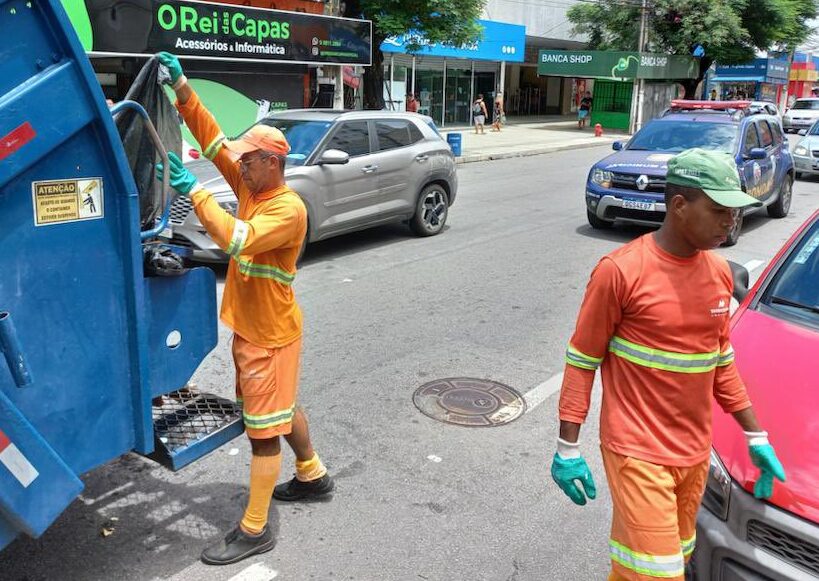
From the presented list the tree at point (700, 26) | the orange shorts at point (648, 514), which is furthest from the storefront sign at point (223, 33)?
the tree at point (700, 26)

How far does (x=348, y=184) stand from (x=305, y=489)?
18.8 feet

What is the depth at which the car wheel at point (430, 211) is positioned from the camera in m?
10.5

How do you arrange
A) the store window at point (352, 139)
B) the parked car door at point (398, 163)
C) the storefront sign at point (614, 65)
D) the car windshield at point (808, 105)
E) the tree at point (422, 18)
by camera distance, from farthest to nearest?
1. the car windshield at point (808, 105)
2. the storefront sign at point (614, 65)
3. the tree at point (422, 18)
4. the parked car door at point (398, 163)
5. the store window at point (352, 139)

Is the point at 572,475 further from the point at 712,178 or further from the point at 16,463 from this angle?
the point at 16,463

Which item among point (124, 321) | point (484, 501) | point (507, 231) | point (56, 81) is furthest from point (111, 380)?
point (507, 231)

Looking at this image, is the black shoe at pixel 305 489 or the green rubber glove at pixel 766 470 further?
the black shoe at pixel 305 489

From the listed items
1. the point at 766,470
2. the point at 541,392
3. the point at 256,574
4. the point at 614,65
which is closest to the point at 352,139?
the point at 541,392

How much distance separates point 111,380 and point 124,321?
0.23m

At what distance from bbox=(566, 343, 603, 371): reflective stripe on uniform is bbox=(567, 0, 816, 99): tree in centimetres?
3642

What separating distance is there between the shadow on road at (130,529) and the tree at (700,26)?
3621cm

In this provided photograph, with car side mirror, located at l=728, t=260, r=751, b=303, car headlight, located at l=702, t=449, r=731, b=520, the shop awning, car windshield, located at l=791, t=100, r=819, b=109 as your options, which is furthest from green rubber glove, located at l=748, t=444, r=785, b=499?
the shop awning

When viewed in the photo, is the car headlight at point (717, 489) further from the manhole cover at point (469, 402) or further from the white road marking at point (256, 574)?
the manhole cover at point (469, 402)

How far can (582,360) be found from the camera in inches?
102

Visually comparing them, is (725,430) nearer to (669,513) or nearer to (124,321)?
(669,513)
